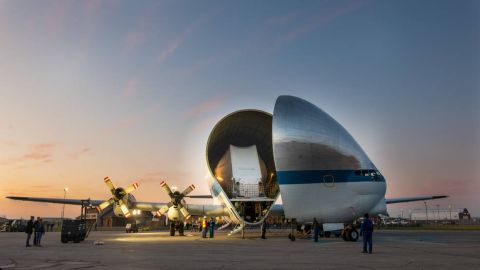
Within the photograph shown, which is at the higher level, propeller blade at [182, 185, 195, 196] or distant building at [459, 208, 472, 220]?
propeller blade at [182, 185, 195, 196]

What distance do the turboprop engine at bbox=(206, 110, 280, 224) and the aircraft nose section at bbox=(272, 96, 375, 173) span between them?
7703 mm

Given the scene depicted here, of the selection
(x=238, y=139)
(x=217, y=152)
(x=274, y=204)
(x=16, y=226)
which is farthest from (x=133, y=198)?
(x=16, y=226)

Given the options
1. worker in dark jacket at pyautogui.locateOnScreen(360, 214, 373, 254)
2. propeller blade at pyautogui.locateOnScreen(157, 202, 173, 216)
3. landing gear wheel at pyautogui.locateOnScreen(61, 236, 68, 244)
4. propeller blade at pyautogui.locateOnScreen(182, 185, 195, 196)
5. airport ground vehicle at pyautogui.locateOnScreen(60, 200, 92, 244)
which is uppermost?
propeller blade at pyautogui.locateOnScreen(182, 185, 195, 196)

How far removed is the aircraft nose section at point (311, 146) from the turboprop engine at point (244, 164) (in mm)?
7703

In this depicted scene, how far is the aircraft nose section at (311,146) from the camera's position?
22.7 metres

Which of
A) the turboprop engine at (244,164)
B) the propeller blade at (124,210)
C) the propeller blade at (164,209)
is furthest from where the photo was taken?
the propeller blade at (164,209)

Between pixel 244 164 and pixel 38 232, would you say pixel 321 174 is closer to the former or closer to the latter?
pixel 244 164

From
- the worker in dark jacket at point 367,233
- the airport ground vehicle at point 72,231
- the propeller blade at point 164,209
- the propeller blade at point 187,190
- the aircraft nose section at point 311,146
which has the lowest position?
the airport ground vehicle at point 72,231

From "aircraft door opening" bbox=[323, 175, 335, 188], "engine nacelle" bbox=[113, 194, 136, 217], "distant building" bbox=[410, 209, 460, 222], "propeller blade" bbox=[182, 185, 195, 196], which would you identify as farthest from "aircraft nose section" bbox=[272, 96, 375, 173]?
"distant building" bbox=[410, 209, 460, 222]

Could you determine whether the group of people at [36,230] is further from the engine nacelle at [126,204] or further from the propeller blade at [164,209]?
the propeller blade at [164,209]

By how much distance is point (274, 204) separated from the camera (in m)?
29.6

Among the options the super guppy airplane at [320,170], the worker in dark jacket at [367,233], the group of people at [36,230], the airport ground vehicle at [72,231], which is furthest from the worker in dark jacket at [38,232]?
the worker in dark jacket at [367,233]

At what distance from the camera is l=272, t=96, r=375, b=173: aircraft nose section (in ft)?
74.5

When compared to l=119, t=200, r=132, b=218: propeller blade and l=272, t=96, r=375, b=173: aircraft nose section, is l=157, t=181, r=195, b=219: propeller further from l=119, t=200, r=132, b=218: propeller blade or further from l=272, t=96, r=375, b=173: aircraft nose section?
→ l=272, t=96, r=375, b=173: aircraft nose section
